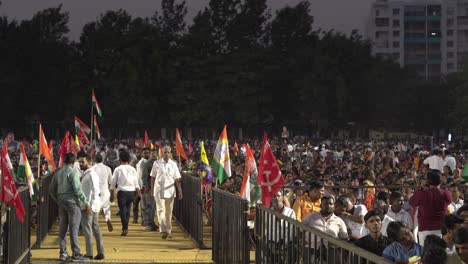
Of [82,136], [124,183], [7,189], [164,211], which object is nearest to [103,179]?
[124,183]

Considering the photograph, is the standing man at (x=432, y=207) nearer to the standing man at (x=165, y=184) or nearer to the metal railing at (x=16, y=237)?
the metal railing at (x=16, y=237)

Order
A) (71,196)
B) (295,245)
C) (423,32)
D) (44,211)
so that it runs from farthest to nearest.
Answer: (423,32) < (44,211) < (71,196) < (295,245)

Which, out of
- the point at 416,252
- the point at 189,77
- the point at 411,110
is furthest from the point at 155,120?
the point at 416,252

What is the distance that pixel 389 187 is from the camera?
1622cm

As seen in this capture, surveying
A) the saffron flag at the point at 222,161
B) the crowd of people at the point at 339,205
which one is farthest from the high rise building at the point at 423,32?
the saffron flag at the point at 222,161

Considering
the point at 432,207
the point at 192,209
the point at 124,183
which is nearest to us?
the point at 432,207

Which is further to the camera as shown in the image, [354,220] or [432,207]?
[354,220]

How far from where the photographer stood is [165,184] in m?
17.7

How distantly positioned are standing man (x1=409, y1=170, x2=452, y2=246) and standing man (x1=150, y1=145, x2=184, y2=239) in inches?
251

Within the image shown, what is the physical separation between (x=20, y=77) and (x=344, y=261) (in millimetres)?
75115

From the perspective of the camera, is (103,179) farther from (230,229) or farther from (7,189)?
(7,189)

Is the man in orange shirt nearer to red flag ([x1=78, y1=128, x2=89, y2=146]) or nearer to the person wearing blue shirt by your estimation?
the person wearing blue shirt

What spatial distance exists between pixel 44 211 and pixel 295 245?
1027 centimetres

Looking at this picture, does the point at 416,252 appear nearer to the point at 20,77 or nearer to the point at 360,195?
the point at 360,195
